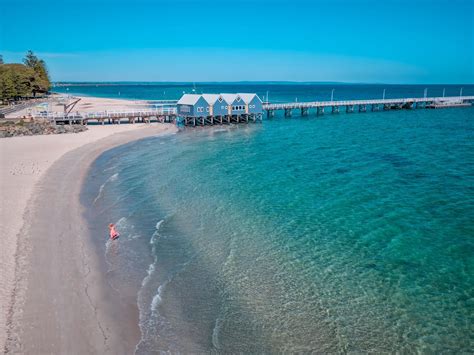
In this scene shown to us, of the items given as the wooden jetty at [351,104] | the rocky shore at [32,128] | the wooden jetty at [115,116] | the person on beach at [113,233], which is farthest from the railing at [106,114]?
the person on beach at [113,233]

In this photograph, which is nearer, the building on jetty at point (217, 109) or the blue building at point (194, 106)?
the blue building at point (194, 106)

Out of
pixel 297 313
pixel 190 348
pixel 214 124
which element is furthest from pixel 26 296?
pixel 214 124

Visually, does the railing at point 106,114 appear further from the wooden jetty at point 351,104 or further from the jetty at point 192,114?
the wooden jetty at point 351,104

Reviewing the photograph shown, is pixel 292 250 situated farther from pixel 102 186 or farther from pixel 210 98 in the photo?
pixel 210 98

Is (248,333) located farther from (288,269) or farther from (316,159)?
(316,159)

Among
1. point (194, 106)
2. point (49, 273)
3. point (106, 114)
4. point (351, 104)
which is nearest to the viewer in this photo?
point (49, 273)

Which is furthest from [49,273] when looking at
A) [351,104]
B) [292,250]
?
[351,104]
